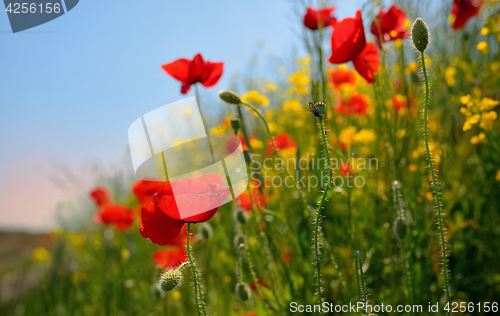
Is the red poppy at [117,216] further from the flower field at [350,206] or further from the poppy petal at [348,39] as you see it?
the poppy petal at [348,39]

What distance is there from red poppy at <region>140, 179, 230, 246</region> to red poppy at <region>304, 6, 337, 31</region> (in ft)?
4.03

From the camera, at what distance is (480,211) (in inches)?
66.7

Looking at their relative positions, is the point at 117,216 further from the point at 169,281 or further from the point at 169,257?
the point at 169,281

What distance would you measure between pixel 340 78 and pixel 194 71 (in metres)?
1.26

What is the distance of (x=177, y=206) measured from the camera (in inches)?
29.5

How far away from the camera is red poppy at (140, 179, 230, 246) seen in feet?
2.44

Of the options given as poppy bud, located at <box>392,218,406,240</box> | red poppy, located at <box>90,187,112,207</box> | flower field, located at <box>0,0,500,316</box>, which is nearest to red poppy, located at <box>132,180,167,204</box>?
flower field, located at <box>0,0,500,316</box>

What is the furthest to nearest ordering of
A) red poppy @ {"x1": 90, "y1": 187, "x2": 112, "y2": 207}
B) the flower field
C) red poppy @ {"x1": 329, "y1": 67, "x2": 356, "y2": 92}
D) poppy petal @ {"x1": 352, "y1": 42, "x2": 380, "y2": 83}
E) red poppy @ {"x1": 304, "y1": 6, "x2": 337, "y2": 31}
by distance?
red poppy @ {"x1": 90, "y1": 187, "x2": 112, "y2": 207}
red poppy @ {"x1": 329, "y1": 67, "x2": 356, "y2": 92}
red poppy @ {"x1": 304, "y1": 6, "x2": 337, "y2": 31}
poppy petal @ {"x1": 352, "y1": 42, "x2": 380, "y2": 83}
the flower field

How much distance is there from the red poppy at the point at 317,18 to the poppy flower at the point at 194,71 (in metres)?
0.55

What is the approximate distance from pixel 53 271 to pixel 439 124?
2.85 metres

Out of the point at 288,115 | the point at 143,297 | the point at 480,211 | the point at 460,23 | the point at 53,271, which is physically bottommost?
the point at 143,297

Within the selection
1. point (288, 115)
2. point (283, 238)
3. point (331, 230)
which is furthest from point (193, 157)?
point (331, 230)

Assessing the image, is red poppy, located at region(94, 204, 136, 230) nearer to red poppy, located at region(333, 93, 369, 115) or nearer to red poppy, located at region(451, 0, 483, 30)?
red poppy, located at region(333, 93, 369, 115)

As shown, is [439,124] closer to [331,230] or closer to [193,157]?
[331,230]
